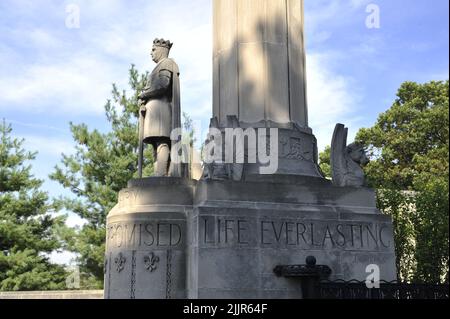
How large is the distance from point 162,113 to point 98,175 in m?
16.5

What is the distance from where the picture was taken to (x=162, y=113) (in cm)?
1214

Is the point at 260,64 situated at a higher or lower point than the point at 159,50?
lower

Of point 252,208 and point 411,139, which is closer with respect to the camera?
point 252,208

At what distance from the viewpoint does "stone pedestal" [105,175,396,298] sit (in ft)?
31.6

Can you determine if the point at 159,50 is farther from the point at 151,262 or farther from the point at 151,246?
the point at 151,262

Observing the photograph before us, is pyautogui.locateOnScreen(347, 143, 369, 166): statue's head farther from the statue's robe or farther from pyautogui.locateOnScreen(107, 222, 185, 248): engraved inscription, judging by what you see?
pyautogui.locateOnScreen(107, 222, 185, 248): engraved inscription

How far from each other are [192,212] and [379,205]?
427 inches

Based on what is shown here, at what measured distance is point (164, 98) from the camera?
12359mm

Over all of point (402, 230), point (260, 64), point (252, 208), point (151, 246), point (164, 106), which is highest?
point (260, 64)

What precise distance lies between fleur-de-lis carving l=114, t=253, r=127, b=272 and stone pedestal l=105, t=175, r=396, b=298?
19mm

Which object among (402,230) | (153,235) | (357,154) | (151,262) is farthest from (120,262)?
(402,230)

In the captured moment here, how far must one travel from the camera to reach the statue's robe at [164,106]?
39.3 feet

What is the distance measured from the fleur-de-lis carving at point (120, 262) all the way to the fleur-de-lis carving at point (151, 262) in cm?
44
